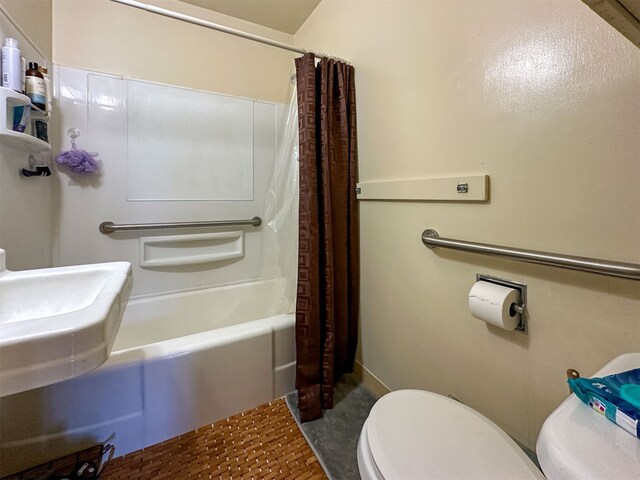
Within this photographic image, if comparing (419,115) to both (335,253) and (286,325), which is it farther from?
(286,325)

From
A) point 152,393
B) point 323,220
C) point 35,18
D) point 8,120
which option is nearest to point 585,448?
point 323,220

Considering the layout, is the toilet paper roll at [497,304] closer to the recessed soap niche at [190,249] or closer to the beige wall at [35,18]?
the recessed soap niche at [190,249]

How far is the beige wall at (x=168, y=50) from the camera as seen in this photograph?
1553mm

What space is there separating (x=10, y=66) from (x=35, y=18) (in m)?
0.57

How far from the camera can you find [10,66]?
1.01m

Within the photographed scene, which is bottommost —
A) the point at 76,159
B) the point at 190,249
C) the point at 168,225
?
the point at 190,249

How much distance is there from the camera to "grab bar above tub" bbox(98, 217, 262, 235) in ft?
5.33

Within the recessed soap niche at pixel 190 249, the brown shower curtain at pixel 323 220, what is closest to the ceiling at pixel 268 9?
the brown shower curtain at pixel 323 220

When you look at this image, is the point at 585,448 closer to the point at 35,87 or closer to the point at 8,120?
the point at 8,120

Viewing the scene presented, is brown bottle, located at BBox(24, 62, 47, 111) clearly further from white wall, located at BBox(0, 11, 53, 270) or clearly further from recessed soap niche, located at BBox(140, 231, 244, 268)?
recessed soap niche, located at BBox(140, 231, 244, 268)

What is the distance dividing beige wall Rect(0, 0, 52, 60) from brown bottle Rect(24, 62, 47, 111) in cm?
23

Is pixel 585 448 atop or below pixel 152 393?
atop

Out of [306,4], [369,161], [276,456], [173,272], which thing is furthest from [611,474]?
[306,4]

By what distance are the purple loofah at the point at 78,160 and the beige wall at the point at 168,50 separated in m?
0.51
